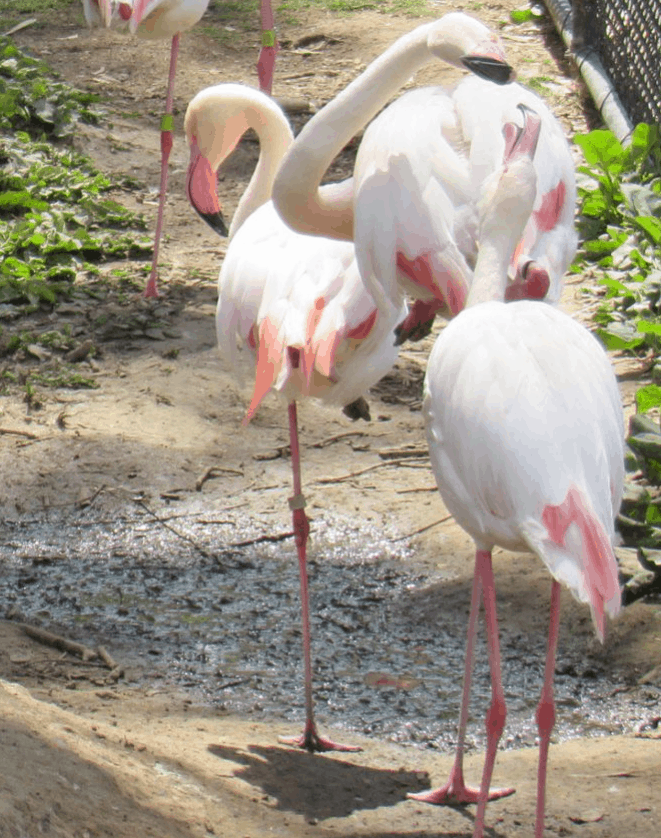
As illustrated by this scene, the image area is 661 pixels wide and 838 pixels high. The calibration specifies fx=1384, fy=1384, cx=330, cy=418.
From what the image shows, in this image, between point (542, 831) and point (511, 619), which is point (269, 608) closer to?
point (511, 619)

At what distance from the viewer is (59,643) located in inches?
147

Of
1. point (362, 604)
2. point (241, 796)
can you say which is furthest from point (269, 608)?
point (241, 796)

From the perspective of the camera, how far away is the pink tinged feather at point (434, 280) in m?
3.17

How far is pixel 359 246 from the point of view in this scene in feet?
10.7

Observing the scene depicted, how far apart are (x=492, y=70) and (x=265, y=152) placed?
1.23m

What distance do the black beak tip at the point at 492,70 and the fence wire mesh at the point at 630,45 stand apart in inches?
141

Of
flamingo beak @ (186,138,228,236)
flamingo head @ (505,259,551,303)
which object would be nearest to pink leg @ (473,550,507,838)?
flamingo head @ (505,259,551,303)

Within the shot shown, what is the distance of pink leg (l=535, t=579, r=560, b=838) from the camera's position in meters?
2.79

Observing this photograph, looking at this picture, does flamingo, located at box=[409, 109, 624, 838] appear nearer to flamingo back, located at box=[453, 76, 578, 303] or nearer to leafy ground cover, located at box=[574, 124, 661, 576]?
flamingo back, located at box=[453, 76, 578, 303]

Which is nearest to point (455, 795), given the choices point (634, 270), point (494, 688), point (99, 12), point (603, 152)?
point (494, 688)

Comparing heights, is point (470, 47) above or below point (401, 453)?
above

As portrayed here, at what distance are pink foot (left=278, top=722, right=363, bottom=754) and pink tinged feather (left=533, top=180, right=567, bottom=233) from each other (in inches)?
53.2

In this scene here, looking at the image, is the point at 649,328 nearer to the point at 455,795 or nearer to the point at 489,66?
the point at 489,66

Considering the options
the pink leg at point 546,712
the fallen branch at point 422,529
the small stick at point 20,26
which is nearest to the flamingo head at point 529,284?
the pink leg at point 546,712
